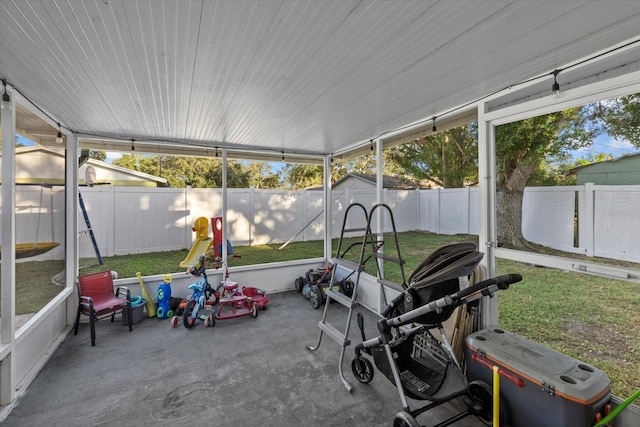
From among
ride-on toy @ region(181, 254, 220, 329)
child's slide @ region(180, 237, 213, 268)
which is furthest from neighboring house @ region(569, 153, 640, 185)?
child's slide @ region(180, 237, 213, 268)

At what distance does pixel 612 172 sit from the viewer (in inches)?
70.8

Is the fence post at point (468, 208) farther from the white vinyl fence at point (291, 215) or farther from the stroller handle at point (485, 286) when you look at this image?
the stroller handle at point (485, 286)

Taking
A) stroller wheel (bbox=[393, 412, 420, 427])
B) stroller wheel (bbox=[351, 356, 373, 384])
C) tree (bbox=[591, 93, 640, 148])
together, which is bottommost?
stroller wheel (bbox=[351, 356, 373, 384])

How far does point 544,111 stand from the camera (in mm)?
2059

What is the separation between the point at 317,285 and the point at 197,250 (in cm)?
217

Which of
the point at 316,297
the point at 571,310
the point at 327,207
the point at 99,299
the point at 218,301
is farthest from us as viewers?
the point at 327,207

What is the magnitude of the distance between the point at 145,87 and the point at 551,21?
275cm

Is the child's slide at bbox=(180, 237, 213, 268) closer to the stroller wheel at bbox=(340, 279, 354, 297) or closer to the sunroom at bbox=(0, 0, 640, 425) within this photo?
the sunroom at bbox=(0, 0, 640, 425)

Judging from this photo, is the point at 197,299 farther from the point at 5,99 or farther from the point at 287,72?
the point at 287,72

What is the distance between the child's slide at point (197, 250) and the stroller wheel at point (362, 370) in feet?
10.1

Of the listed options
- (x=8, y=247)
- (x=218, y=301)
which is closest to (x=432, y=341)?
(x=218, y=301)

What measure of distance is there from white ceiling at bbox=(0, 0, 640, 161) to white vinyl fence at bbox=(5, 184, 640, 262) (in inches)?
37.3

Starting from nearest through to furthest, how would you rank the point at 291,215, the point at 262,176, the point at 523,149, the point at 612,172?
1. the point at 612,172
2. the point at 523,149
3. the point at 291,215
4. the point at 262,176

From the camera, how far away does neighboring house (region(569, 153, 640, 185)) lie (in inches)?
67.1
